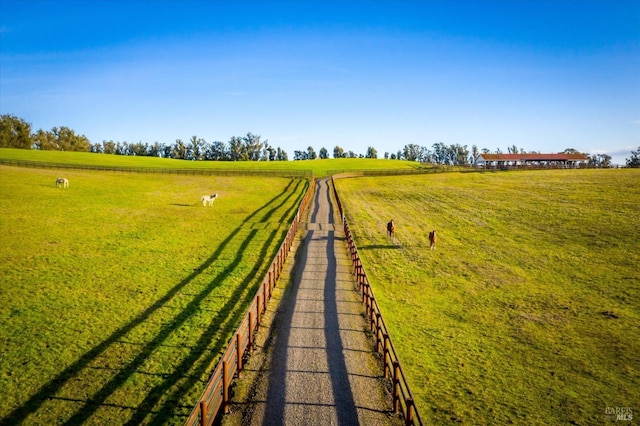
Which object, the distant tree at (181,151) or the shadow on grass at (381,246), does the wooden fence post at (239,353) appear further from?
the distant tree at (181,151)

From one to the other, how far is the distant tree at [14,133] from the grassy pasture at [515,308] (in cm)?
14921

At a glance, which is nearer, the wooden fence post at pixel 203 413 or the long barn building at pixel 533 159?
the wooden fence post at pixel 203 413

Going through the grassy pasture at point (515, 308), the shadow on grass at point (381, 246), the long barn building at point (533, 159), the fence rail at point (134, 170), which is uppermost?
the long barn building at point (533, 159)

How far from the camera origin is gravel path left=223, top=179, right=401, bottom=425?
9.45 meters

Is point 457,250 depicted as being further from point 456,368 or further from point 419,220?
point 456,368

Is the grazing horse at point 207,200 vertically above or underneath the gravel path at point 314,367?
above

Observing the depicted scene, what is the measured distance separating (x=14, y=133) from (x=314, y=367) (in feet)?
565

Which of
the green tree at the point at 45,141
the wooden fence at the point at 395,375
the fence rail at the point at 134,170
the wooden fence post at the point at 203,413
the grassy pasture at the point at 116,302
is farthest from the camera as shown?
the green tree at the point at 45,141

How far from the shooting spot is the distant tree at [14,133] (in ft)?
436

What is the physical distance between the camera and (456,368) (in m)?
12.5

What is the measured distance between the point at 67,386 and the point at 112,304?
5.99 metres

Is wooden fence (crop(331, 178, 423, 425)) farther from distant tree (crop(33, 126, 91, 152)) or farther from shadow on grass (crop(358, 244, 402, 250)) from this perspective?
distant tree (crop(33, 126, 91, 152))

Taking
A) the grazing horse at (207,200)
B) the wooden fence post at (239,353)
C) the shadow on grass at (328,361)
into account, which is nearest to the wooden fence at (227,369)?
the wooden fence post at (239,353)

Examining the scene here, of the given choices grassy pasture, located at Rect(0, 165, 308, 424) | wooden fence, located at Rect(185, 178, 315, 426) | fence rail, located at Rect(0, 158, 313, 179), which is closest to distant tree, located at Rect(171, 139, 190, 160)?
fence rail, located at Rect(0, 158, 313, 179)
